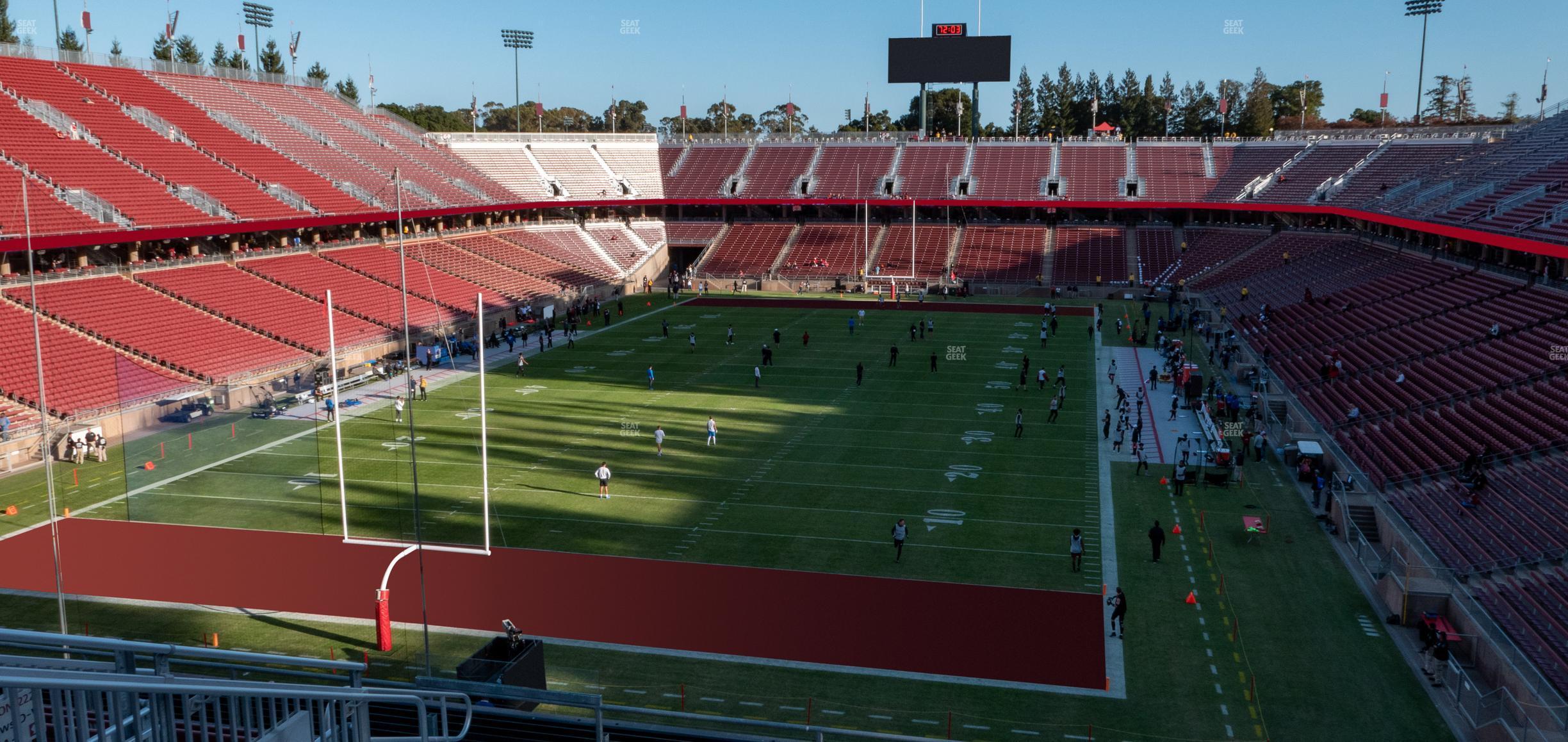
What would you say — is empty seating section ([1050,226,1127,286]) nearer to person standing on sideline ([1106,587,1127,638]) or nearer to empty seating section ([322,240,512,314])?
empty seating section ([322,240,512,314])

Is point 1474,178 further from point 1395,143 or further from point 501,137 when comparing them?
point 501,137

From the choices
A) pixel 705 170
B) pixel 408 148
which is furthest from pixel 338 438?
pixel 705 170

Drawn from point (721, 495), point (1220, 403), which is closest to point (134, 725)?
point (721, 495)

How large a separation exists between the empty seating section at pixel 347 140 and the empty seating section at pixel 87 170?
1750 centimetres

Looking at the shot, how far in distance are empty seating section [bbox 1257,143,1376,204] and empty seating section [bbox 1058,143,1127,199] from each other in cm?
1073

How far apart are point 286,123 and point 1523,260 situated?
58767 millimetres

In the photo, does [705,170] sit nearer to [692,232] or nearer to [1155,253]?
[692,232]

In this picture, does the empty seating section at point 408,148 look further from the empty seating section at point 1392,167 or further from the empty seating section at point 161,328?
the empty seating section at point 1392,167

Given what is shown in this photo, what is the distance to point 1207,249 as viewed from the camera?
6969 cm

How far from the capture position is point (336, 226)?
55.1 m

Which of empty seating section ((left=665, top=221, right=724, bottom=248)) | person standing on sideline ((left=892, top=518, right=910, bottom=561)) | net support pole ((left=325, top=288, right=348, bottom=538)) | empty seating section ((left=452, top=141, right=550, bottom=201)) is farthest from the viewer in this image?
empty seating section ((left=665, top=221, right=724, bottom=248))

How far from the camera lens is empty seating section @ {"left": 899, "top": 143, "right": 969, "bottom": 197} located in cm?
7988

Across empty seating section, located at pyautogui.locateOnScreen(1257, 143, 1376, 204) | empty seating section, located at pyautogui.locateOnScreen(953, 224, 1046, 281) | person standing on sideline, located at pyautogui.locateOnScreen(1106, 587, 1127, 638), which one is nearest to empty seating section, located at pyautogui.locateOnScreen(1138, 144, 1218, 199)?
empty seating section, located at pyautogui.locateOnScreen(1257, 143, 1376, 204)

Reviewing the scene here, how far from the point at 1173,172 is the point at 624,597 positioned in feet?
225
